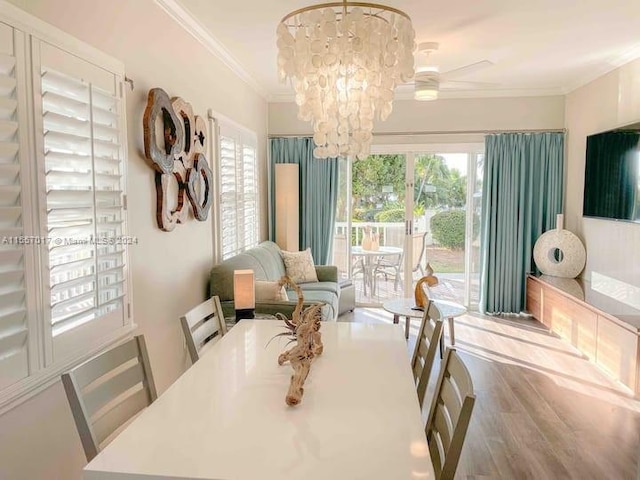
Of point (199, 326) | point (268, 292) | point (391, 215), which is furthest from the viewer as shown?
point (391, 215)

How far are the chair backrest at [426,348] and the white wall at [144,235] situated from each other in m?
1.52

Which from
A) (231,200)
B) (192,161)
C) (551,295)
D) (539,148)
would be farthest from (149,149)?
(539,148)

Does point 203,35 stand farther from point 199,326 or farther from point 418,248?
point 418,248

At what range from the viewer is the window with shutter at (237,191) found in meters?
4.26

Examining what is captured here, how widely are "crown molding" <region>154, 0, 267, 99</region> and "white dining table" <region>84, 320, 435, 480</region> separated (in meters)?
2.27

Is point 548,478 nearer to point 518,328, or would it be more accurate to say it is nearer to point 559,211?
point 518,328

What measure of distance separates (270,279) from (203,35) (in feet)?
7.06

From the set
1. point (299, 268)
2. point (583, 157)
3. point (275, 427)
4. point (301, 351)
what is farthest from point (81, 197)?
point (583, 157)

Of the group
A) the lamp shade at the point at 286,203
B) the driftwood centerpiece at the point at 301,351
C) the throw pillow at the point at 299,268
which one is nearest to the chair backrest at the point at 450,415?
the driftwood centerpiece at the point at 301,351

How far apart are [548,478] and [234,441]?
1.91m

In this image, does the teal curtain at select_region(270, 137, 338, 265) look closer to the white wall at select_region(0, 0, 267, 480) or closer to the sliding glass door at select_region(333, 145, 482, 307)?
the sliding glass door at select_region(333, 145, 482, 307)

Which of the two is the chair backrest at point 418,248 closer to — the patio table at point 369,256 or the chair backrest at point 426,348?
the patio table at point 369,256

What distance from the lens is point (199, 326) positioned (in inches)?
91.3

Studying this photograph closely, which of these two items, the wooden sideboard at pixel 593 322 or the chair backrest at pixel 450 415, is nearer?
the chair backrest at pixel 450 415
